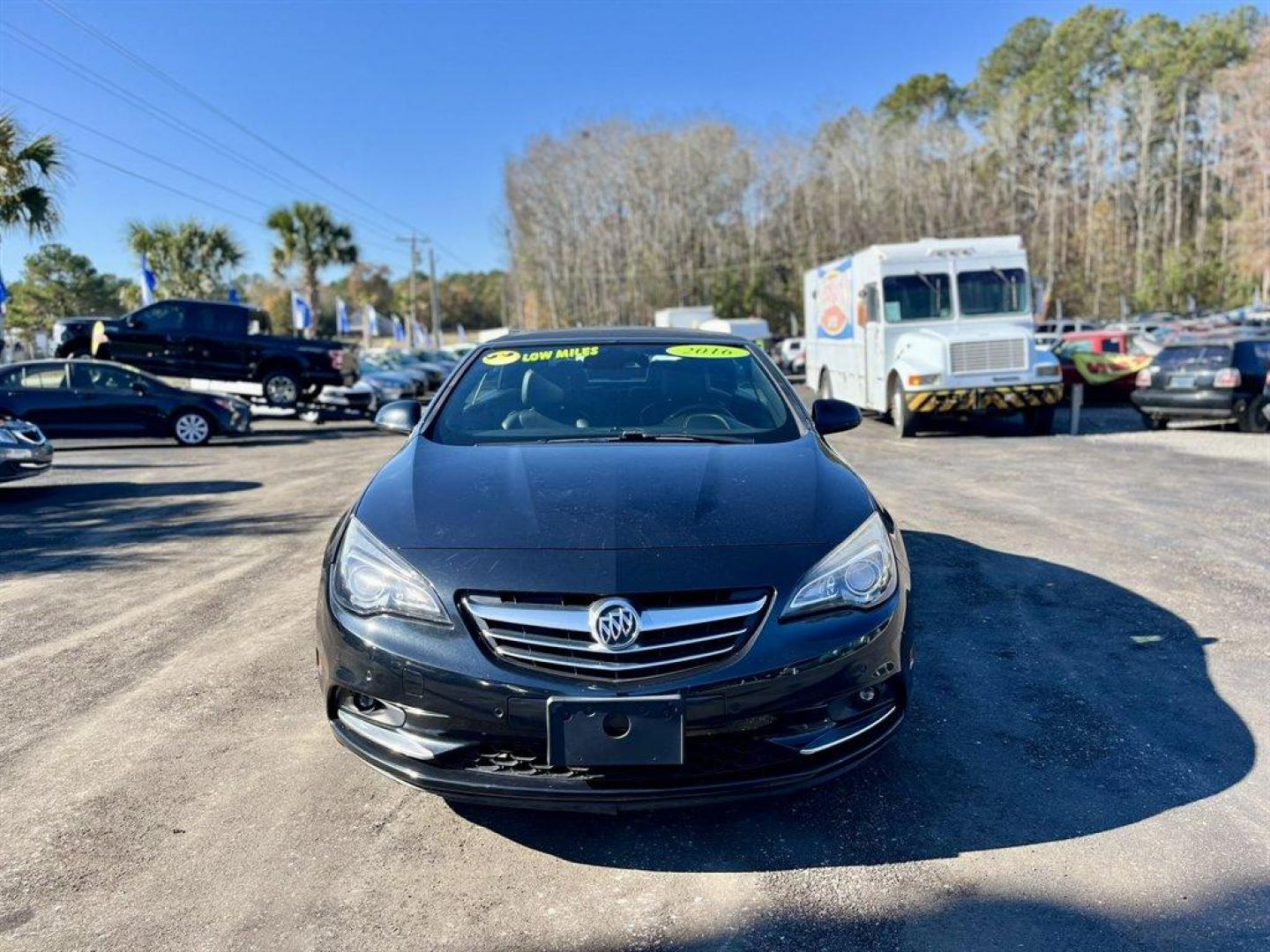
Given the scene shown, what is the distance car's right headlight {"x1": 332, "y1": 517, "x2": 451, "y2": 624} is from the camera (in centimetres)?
272

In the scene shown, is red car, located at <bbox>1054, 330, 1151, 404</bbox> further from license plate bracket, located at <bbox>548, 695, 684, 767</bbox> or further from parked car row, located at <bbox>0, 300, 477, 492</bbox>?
license plate bracket, located at <bbox>548, 695, 684, 767</bbox>

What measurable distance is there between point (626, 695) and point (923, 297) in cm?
1461

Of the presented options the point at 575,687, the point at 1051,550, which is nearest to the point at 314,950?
the point at 575,687

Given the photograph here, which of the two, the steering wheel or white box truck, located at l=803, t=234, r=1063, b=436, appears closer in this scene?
the steering wheel

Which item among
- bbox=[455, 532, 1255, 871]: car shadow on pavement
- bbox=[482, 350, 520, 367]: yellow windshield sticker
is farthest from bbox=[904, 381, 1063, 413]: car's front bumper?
bbox=[482, 350, 520, 367]: yellow windshield sticker

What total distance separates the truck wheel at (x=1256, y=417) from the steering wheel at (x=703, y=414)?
13.4 m

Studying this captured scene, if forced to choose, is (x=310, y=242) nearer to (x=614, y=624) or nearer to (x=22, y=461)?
(x=22, y=461)

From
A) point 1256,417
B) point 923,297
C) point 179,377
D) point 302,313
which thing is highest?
point 302,313

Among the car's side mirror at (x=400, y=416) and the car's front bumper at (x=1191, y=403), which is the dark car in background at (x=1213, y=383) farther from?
the car's side mirror at (x=400, y=416)

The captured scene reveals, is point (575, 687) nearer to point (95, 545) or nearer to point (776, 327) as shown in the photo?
point (95, 545)

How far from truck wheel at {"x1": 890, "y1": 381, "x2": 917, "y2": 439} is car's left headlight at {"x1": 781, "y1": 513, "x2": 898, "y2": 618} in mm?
12427

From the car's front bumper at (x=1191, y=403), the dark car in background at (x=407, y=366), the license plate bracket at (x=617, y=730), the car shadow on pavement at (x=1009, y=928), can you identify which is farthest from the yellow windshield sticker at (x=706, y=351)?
the dark car in background at (x=407, y=366)

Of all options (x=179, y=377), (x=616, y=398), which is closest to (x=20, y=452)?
(x=616, y=398)

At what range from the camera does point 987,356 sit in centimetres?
1469
